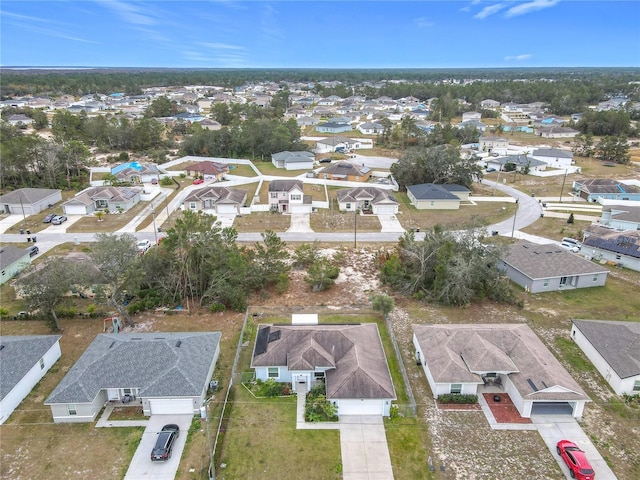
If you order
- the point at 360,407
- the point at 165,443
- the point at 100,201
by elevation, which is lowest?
the point at 165,443

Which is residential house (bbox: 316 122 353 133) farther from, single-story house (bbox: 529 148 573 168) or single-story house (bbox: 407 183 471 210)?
single-story house (bbox: 407 183 471 210)

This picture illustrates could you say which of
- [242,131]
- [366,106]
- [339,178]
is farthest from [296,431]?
[366,106]

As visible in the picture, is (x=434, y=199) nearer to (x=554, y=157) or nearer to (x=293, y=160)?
(x=293, y=160)

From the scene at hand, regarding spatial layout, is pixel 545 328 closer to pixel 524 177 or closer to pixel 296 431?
pixel 296 431

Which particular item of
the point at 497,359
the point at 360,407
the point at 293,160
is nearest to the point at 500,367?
the point at 497,359

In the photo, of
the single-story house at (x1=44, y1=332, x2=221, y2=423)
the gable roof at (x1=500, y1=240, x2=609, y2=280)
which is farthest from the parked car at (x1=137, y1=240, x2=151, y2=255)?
the gable roof at (x1=500, y1=240, x2=609, y2=280)
